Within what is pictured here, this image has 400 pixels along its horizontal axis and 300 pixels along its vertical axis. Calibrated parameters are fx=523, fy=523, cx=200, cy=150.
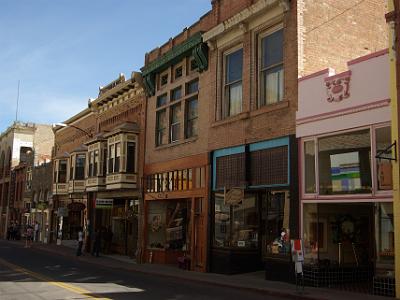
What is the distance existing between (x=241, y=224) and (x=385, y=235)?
23.1ft

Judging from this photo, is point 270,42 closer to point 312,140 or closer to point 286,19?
point 286,19

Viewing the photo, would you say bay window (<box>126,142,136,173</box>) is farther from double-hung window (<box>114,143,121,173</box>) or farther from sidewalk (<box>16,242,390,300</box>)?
sidewalk (<box>16,242,390,300</box>)

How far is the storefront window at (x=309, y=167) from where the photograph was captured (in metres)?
16.1

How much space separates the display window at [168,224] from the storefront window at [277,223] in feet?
20.5

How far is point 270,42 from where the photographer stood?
19.0m

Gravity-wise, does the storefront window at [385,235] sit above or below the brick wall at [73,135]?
below

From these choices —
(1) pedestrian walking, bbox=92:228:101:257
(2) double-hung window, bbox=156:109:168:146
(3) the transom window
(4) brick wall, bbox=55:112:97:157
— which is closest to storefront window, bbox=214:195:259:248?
(2) double-hung window, bbox=156:109:168:146

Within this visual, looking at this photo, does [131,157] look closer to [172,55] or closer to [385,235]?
[172,55]

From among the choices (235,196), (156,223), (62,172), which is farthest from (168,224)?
(62,172)

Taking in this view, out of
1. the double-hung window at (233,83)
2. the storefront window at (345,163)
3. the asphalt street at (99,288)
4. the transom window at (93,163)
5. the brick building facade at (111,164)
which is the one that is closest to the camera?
the asphalt street at (99,288)

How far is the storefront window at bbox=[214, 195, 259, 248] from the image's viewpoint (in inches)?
780

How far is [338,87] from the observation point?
15.4 meters

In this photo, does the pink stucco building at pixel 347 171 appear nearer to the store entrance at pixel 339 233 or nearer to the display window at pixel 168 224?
the store entrance at pixel 339 233

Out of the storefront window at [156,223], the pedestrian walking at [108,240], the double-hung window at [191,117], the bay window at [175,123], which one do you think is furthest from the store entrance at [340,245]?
the pedestrian walking at [108,240]
